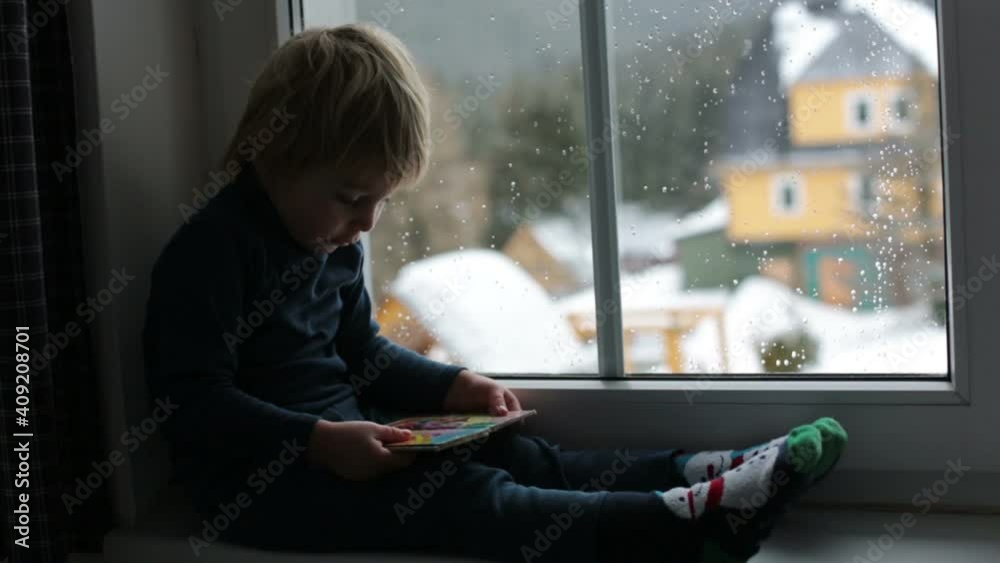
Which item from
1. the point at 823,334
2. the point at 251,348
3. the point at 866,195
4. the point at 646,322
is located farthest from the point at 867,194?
the point at 251,348

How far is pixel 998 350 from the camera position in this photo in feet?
3.22

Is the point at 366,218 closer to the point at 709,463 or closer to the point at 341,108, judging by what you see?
the point at 341,108

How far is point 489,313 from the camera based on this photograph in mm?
1226

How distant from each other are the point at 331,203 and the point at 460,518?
0.32m

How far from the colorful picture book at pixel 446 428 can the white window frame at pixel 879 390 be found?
0.10 m

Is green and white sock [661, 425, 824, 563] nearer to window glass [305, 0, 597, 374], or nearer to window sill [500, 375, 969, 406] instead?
window sill [500, 375, 969, 406]

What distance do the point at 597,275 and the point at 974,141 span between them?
39cm

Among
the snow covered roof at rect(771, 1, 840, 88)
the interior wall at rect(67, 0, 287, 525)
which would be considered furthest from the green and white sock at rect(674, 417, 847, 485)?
the interior wall at rect(67, 0, 287, 525)

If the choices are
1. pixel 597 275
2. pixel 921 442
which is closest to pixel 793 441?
pixel 921 442

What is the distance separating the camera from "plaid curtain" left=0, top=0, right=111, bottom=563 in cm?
90

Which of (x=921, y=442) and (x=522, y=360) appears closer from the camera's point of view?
(x=921, y=442)

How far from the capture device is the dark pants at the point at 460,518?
89cm

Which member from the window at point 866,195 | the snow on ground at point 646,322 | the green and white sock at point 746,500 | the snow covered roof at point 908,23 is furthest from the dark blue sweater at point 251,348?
the snow covered roof at point 908,23

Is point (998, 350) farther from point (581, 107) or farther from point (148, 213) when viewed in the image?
point (148, 213)
